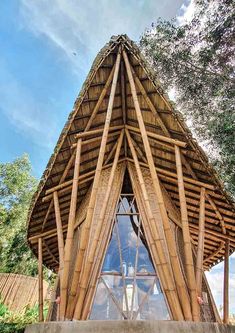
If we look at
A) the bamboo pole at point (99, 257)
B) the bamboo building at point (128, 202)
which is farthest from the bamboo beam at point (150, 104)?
the bamboo pole at point (99, 257)

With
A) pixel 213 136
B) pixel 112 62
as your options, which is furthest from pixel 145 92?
pixel 213 136

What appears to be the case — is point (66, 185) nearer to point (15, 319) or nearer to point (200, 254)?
point (200, 254)

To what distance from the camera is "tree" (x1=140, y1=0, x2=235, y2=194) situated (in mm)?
9875

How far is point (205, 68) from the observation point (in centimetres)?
1125

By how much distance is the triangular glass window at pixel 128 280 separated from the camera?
5.16m

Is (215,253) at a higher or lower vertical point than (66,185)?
lower

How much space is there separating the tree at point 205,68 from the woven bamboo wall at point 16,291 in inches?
365

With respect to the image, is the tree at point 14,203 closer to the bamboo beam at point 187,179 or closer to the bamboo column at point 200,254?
the bamboo beam at point 187,179

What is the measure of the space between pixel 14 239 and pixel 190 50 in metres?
15.3

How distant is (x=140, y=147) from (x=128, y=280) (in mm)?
2904

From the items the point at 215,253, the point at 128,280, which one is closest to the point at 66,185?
the point at 128,280

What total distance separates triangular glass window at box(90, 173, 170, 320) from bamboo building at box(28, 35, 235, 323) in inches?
0.7

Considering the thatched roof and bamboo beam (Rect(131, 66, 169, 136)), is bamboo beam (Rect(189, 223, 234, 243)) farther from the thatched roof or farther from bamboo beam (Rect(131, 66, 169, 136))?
bamboo beam (Rect(131, 66, 169, 136))

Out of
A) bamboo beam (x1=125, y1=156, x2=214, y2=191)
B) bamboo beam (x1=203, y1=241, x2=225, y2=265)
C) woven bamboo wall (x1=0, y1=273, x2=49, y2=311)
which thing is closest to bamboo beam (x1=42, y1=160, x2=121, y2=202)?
bamboo beam (x1=125, y1=156, x2=214, y2=191)
